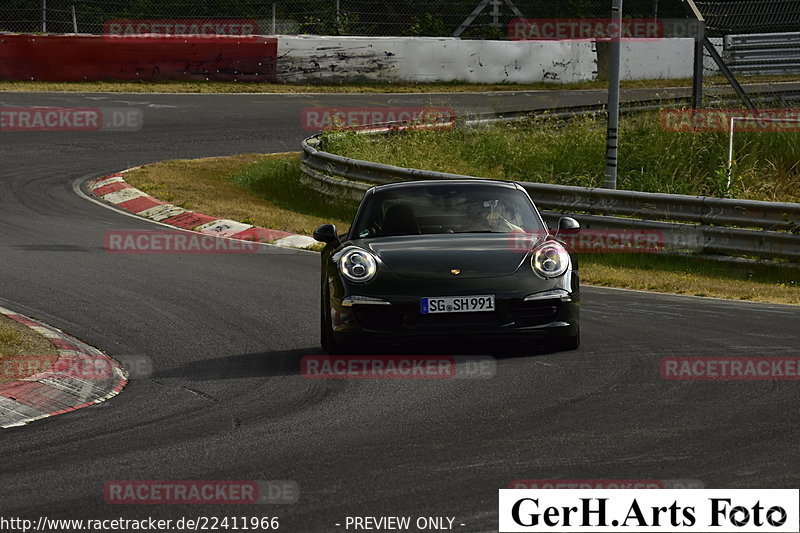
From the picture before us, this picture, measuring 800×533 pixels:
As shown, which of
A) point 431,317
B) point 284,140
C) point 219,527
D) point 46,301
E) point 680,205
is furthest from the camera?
point 284,140

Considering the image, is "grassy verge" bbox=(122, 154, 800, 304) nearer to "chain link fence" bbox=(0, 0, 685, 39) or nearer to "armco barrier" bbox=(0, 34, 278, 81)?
"armco barrier" bbox=(0, 34, 278, 81)

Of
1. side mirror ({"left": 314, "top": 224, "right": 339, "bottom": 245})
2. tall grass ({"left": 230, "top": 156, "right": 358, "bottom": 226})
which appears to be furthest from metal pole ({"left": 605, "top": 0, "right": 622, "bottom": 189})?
side mirror ({"left": 314, "top": 224, "right": 339, "bottom": 245})

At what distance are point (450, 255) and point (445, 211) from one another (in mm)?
968

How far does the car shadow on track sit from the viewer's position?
28.6ft

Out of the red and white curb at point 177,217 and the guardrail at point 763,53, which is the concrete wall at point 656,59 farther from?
the red and white curb at point 177,217

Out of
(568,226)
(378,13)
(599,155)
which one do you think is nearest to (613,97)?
(599,155)

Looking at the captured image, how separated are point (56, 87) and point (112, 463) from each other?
2482 centimetres

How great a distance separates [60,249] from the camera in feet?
48.9

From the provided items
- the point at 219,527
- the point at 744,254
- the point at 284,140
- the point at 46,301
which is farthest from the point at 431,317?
the point at 284,140

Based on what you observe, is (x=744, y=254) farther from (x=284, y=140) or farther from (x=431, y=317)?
(x=284, y=140)

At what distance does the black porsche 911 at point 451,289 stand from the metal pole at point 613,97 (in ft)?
23.9

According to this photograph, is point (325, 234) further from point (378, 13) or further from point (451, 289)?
point (378, 13)

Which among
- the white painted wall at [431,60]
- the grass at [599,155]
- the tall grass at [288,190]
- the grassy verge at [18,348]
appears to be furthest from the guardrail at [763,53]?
the grassy verge at [18,348]

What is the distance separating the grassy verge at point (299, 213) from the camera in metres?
13.2
